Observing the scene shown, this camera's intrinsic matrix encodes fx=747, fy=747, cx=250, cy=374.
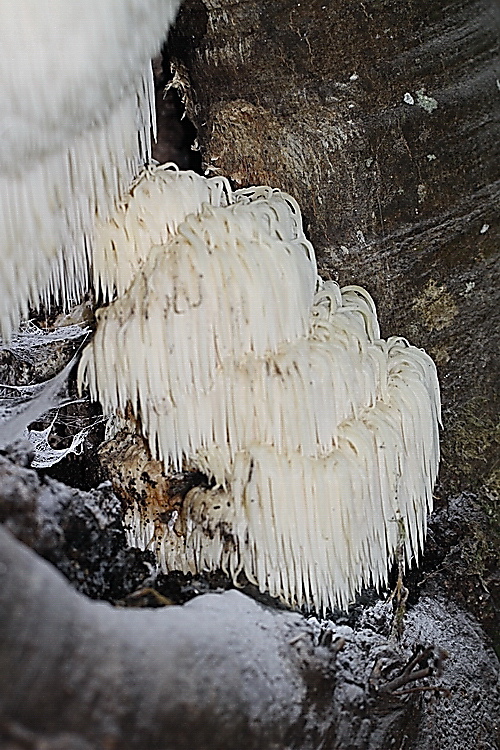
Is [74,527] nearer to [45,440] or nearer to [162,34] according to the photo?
[45,440]

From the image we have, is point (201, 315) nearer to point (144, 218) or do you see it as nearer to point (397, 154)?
point (144, 218)

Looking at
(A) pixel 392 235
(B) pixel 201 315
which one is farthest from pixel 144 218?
(A) pixel 392 235

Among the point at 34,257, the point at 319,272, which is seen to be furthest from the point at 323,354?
the point at 34,257

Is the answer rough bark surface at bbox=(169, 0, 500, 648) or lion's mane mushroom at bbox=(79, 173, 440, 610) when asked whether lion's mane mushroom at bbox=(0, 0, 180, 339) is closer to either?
lion's mane mushroom at bbox=(79, 173, 440, 610)

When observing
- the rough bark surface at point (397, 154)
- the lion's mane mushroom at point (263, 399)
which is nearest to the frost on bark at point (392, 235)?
the rough bark surface at point (397, 154)

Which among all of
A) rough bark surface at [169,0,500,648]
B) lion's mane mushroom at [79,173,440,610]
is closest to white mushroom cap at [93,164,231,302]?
lion's mane mushroom at [79,173,440,610]

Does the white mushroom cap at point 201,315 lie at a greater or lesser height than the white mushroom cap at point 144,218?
lesser

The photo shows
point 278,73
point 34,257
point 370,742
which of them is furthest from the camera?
point 278,73

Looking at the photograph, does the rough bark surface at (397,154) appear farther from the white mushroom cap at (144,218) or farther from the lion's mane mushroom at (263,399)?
the white mushroom cap at (144,218)
